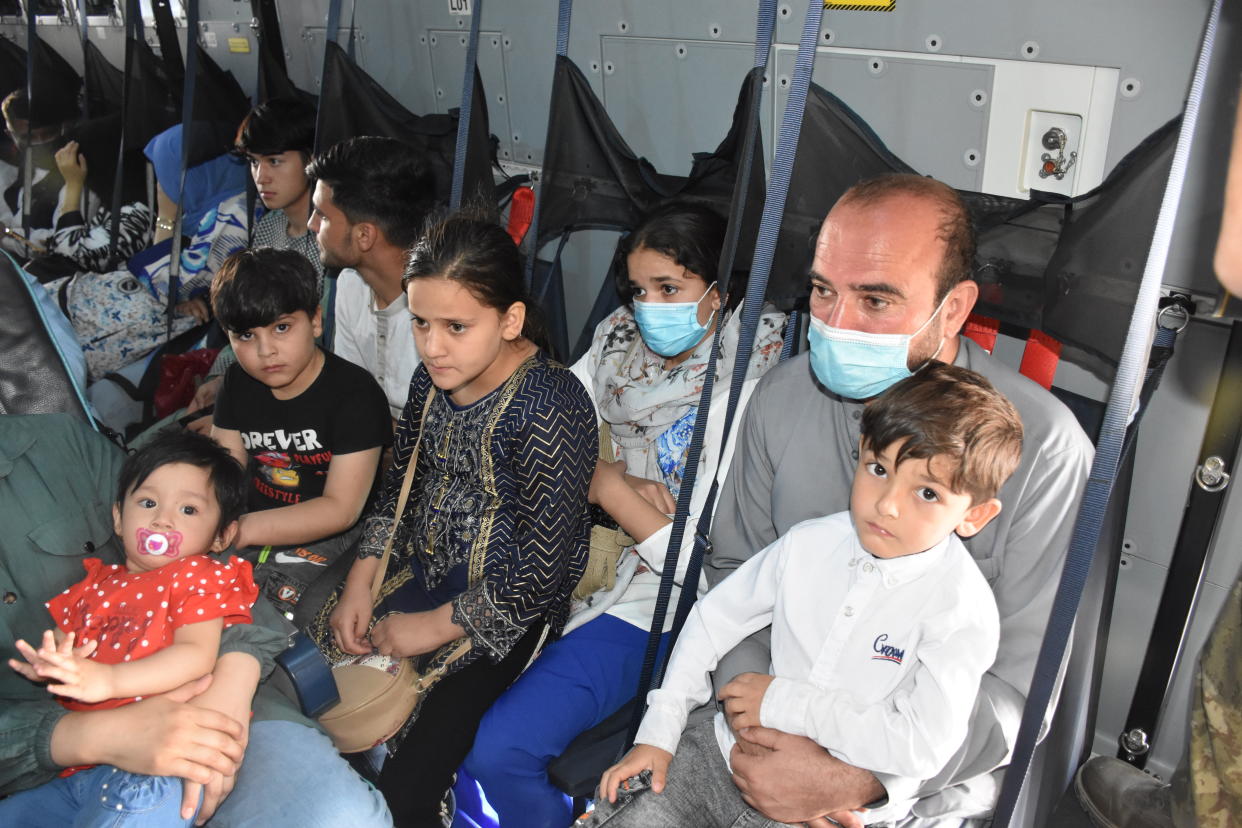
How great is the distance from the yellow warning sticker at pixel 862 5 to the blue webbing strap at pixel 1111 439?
87 centimetres

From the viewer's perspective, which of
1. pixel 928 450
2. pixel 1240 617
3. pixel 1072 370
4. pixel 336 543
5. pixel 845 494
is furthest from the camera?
pixel 336 543

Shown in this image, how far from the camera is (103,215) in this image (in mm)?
5031

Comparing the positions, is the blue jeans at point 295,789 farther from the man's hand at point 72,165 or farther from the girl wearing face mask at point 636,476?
the man's hand at point 72,165

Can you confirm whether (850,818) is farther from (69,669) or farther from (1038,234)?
(69,669)

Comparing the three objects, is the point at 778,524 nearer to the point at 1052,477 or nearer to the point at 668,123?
the point at 1052,477

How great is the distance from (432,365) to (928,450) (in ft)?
3.64

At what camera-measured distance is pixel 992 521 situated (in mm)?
1752

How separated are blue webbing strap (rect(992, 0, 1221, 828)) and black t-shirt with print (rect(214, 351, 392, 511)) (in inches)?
66.7

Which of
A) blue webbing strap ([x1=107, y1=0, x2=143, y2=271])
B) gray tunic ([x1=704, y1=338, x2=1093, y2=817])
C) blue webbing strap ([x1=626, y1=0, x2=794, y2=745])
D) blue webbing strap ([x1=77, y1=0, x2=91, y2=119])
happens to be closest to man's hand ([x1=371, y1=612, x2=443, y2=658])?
blue webbing strap ([x1=626, y1=0, x2=794, y2=745])

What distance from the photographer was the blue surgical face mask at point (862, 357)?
180 cm

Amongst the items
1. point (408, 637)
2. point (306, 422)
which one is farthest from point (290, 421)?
point (408, 637)

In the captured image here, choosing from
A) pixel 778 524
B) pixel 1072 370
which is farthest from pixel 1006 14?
pixel 778 524

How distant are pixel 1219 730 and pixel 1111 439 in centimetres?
62

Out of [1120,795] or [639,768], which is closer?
[639,768]
